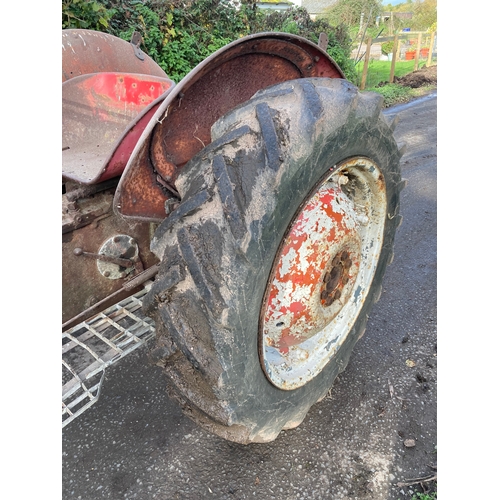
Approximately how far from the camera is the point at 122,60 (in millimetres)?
2537

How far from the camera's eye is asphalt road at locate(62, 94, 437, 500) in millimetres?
1668

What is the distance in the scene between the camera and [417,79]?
1009cm

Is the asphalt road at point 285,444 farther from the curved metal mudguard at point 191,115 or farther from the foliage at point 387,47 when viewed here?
the foliage at point 387,47

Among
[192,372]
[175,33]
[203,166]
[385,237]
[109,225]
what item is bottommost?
[192,372]

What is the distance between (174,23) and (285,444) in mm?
6391

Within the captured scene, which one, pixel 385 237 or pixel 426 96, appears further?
pixel 426 96

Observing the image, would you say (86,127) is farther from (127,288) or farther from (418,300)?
(418,300)

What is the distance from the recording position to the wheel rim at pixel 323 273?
1.49 meters

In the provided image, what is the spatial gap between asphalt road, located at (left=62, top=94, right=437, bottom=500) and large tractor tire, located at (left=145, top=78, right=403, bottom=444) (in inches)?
9.5

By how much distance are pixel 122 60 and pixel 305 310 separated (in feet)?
6.36

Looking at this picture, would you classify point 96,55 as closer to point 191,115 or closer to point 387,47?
point 191,115

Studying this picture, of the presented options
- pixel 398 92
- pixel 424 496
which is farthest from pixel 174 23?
Result: pixel 424 496

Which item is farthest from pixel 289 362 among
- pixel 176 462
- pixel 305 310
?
pixel 176 462

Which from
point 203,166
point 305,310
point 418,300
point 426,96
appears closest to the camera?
point 203,166
